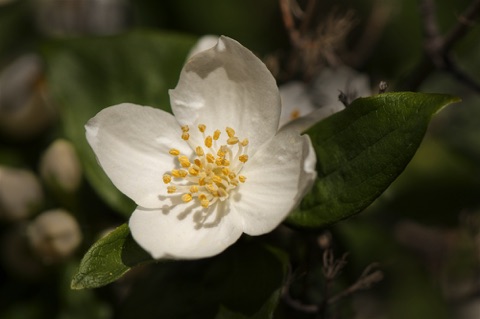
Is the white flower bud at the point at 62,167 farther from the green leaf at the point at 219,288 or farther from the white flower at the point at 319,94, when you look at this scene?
the white flower at the point at 319,94

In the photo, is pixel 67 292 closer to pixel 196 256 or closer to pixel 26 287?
pixel 26 287

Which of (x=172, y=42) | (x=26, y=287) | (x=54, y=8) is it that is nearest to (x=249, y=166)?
(x=172, y=42)

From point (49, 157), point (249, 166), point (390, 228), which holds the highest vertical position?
point (249, 166)

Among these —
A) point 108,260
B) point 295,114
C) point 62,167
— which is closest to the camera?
point 108,260

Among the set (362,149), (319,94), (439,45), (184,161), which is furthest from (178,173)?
(439,45)

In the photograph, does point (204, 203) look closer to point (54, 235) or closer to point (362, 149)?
point (362, 149)
